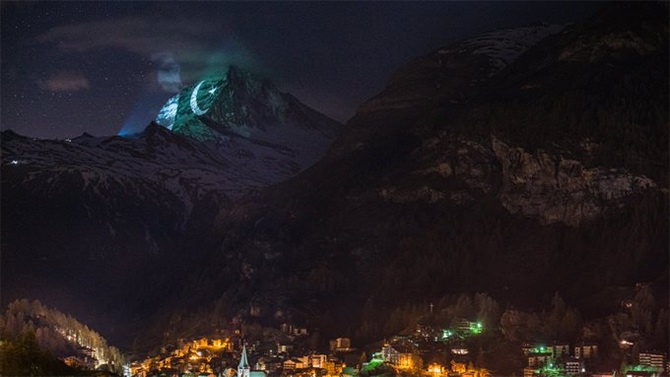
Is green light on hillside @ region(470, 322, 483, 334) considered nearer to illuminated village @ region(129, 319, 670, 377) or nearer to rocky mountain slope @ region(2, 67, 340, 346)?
illuminated village @ region(129, 319, 670, 377)

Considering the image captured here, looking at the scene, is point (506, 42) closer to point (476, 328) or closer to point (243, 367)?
point (476, 328)

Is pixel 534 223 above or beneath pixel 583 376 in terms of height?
above

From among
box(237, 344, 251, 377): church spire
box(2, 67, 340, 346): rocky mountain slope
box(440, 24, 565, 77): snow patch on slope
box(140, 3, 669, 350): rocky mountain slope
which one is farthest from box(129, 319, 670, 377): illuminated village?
box(440, 24, 565, 77): snow patch on slope

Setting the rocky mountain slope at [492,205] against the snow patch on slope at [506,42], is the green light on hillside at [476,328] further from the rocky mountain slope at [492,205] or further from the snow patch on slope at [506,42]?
the snow patch on slope at [506,42]

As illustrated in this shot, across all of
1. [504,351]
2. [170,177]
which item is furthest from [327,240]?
[170,177]

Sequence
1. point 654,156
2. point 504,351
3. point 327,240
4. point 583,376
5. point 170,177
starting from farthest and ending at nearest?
1. point 170,177
2. point 327,240
3. point 654,156
4. point 504,351
5. point 583,376

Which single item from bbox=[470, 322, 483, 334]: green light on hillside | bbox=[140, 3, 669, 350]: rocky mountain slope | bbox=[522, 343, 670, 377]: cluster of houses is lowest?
bbox=[522, 343, 670, 377]: cluster of houses

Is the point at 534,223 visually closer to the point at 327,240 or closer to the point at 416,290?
the point at 416,290

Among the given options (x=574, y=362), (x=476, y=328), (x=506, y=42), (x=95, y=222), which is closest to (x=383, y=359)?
(x=476, y=328)
